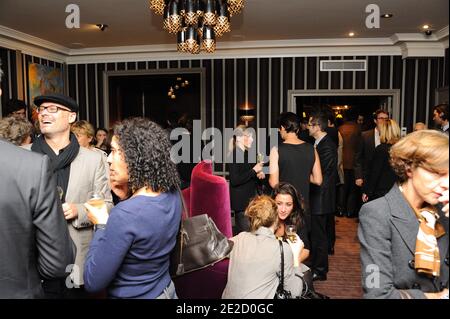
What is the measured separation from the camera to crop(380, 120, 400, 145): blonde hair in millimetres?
3838

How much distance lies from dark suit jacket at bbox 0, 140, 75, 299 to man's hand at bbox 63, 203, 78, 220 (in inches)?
23.8

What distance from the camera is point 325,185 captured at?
362cm

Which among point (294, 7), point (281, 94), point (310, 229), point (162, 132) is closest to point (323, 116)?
point (310, 229)

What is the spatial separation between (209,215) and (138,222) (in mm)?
1265

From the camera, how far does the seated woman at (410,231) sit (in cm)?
114

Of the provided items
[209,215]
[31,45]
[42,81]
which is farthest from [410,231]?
[42,81]

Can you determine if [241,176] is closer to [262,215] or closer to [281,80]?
[262,215]

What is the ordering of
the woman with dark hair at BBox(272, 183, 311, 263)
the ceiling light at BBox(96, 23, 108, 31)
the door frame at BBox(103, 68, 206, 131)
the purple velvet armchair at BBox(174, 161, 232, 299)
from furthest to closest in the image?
the door frame at BBox(103, 68, 206, 131) < the ceiling light at BBox(96, 23, 108, 31) < the woman with dark hair at BBox(272, 183, 311, 263) < the purple velvet armchair at BBox(174, 161, 232, 299)

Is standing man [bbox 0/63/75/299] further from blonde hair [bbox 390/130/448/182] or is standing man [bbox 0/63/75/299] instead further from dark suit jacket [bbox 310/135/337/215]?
dark suit jacket [bbox 310/135/337/215]

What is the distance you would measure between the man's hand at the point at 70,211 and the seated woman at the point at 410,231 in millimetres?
1351

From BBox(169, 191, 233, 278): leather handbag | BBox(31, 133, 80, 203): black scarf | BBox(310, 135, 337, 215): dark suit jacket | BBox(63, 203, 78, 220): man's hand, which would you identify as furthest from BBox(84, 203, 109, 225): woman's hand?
BBox(310, 135, 337, 215): dark suit jacket

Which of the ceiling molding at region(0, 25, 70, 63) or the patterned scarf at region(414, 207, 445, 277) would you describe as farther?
the ceiling molding at region(0, 25, 70, 63)

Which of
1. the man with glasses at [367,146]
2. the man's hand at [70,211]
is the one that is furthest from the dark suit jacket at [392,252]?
the man with glasses at [367,146]

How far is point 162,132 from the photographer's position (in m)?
1.49
